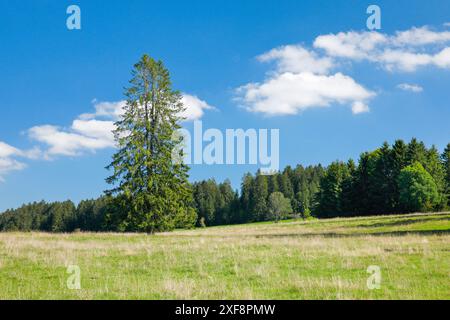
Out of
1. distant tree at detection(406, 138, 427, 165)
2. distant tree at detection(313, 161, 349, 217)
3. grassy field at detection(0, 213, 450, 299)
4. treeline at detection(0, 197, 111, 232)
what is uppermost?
distant tree at detection(406, 138, 427, 165)

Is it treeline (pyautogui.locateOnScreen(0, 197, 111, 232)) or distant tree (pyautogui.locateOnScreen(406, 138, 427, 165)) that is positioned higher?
distant tree (pyautogui.locateOnScreen(406, 138, 427, 165))

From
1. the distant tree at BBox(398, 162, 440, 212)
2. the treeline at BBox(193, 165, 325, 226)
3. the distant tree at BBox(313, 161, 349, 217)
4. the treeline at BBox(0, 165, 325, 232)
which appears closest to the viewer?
the distant tree at BBox(398, 162, 440, 212)

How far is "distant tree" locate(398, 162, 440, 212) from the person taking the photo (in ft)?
234

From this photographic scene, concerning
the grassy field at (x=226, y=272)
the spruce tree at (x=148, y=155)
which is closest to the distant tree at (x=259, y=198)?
the spruce tree at (x=148, y=155)

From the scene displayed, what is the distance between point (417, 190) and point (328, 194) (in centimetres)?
2483

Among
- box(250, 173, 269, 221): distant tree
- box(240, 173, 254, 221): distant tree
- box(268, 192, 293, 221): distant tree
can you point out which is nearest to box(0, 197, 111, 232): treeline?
box(240, 173, 254, 221): distant tree

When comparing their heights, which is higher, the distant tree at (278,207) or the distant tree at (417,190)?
the distant tree at (417,190)

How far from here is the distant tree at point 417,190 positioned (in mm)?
71312

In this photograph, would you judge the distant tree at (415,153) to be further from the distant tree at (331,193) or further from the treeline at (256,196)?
the treeline at (256,196)

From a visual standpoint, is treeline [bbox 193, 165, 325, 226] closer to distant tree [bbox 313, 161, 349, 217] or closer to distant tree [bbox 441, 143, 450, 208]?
distant tree [bbox 313, 161, 349, 217]

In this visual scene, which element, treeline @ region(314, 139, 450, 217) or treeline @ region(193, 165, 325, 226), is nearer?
treeline @ region(314, 139, 450, 217)
